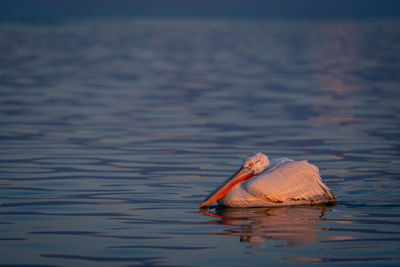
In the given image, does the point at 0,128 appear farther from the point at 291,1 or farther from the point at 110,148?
the point at 291,1

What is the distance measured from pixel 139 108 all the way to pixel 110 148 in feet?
15.8

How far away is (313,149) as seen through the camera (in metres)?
11.7

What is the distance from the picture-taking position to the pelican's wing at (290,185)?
8242mm

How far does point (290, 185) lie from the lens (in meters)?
8.36

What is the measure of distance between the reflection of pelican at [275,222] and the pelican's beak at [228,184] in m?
0.13

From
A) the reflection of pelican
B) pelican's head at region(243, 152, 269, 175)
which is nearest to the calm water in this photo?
the reflection of pelican

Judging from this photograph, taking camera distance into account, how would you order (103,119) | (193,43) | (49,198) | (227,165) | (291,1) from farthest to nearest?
(291,1), (193,43), (103,119), (227,165), (49,198)

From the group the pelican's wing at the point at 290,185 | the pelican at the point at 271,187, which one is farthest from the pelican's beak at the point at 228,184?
the pelican's wing at the point at 290,185

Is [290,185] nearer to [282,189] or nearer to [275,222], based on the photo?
[282,189]

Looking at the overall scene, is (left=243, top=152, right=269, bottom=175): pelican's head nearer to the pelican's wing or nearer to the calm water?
the pelican's wing

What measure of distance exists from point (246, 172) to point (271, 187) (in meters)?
0.39

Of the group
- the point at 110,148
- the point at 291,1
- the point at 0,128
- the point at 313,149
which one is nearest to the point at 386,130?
the point at 313,149

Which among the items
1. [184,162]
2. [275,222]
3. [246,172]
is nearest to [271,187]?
[246,172]

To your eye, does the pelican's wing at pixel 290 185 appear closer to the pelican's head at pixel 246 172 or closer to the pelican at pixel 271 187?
the pelican at pixel 271 187
